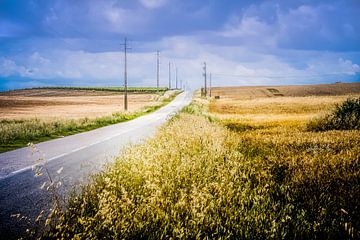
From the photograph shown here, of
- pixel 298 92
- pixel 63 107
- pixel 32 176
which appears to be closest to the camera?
pixel 32 176

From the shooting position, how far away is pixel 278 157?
28.0 ft

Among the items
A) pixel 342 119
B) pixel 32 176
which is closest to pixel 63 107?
pixel 342 119

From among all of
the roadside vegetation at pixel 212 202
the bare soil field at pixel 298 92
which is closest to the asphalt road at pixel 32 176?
the roadside vegetation at pixel 212 202

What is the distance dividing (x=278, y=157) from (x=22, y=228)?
6.42m

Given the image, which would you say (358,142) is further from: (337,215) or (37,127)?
(37,127)

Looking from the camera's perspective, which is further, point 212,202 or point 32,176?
point 32,176

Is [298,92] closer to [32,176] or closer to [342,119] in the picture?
[342,119]

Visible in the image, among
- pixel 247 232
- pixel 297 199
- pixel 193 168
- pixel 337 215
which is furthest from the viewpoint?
pixel 193 168

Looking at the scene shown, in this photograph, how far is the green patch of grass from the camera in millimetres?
15820

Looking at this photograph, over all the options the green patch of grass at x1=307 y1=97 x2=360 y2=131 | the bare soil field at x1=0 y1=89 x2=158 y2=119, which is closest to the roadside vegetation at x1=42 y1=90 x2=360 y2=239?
the green patch of grass at x1=307 y1=97 x2=360 y2=131

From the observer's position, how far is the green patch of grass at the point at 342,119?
15.8 meters

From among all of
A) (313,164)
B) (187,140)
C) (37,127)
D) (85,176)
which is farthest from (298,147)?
(37,127)

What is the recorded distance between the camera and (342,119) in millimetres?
16359

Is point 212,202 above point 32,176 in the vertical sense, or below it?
above
